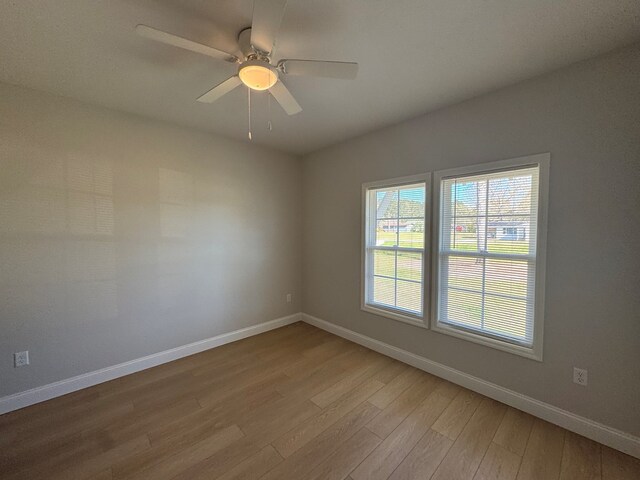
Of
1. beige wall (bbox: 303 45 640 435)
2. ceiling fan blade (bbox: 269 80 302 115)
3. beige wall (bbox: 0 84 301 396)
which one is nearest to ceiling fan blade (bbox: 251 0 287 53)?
ceiling fan blade (bbox: 269 80 302 115)

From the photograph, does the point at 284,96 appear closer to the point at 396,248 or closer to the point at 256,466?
the point at 396,248

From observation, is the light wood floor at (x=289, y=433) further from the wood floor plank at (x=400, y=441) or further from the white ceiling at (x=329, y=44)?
the white ceiling at (x=329, y=44)

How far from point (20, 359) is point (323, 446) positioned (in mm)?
2506

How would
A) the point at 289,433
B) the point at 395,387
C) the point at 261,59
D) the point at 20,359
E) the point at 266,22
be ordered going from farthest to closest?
the point at 395,387, the point at 20,359, the point at 289,433, the point at 261,59, the point at 266,22

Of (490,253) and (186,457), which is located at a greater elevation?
(490,253)

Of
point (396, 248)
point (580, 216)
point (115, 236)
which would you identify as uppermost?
point (580, 216)

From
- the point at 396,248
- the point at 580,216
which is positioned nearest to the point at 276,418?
the point at 396,248

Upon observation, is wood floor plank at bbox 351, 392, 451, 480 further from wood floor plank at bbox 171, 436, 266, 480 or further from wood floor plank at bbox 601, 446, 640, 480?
wood floor plank at bbox 601, 446, 640, 480

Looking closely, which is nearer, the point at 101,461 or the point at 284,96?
the point at 101,461

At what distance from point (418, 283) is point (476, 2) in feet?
7.13

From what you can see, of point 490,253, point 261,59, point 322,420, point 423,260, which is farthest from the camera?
point 423,260

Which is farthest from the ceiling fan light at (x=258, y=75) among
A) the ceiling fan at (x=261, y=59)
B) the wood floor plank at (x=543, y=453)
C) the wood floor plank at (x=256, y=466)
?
the wood floor plank at (x=543, y=453)

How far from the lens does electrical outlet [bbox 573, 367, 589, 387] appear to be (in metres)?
1.75

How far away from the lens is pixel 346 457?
5.25ft
